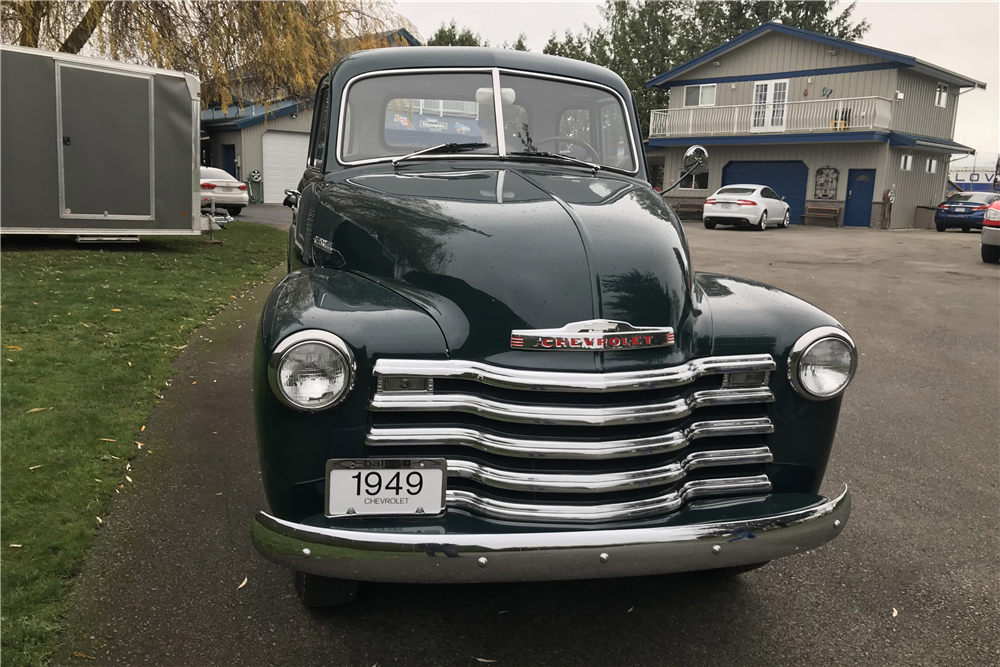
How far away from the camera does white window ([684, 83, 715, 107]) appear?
1273 inches

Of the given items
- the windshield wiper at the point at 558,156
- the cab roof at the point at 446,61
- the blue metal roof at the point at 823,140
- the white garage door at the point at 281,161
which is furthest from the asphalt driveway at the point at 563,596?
the white garage door at the point at 281,161

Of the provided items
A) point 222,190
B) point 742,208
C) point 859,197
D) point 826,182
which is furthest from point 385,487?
point 826,182

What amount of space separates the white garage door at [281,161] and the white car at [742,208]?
52.4ft

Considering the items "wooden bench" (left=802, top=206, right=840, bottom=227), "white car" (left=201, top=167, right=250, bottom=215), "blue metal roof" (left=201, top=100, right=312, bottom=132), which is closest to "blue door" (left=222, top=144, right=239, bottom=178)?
"blue metal roof" (left=201, top=100, right=312, bottom=132)

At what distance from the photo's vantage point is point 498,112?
3.89 meters

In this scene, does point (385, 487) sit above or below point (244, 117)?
below

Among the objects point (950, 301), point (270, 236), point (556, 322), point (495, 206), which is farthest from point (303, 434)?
point (270, 236)

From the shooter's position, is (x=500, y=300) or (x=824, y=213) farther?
(x=824, y=213)

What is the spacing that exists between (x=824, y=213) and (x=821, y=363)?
→ 2809 centimetres

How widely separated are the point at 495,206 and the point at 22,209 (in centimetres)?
1034

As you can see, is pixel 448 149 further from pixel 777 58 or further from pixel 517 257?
pixel 777 58

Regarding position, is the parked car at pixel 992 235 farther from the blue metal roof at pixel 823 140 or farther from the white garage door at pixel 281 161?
the white garage door at pixel 281 161

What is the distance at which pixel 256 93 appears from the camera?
56.1 feet

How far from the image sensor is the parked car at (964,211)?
85.4 feet
